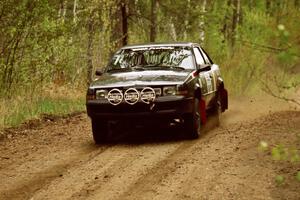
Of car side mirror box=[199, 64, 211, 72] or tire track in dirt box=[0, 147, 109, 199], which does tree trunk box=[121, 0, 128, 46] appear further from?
tire track in dirt box=[0, 147, 109, 199]

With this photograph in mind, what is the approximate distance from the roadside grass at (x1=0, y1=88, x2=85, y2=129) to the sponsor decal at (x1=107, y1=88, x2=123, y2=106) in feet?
10.5

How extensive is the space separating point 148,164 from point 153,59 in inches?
130

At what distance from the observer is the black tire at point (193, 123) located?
1046 centimetres

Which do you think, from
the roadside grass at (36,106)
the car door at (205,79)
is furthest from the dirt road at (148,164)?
the car door at (205,79)

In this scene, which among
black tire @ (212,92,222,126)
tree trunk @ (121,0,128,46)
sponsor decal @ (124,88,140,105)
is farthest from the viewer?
tree trunk @ (121,0,128,46)

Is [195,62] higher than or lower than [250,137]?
higher

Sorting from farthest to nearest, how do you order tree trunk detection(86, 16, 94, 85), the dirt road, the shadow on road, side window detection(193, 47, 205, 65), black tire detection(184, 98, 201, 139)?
1. tree trunk detection(86, 16, 94, 85)
2. side window detection(193, 47, 205, 65)
3. the shadow on road
4. black tire detection(184, 98, 201, 139)
5. the dirt road

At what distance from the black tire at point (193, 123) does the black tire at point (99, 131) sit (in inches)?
55.0

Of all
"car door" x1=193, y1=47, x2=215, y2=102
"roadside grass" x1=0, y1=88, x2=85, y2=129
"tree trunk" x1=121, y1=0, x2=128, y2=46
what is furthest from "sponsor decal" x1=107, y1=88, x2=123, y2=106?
"tree trunk" x1=121, y1=0, x2=128, y2=46

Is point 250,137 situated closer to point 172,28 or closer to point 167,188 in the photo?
point 167,188

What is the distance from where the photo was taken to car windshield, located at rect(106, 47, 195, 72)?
441 inches

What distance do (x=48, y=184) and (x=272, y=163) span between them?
300cm

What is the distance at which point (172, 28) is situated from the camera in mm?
26969

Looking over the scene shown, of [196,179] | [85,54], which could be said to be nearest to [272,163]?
[196,179]
